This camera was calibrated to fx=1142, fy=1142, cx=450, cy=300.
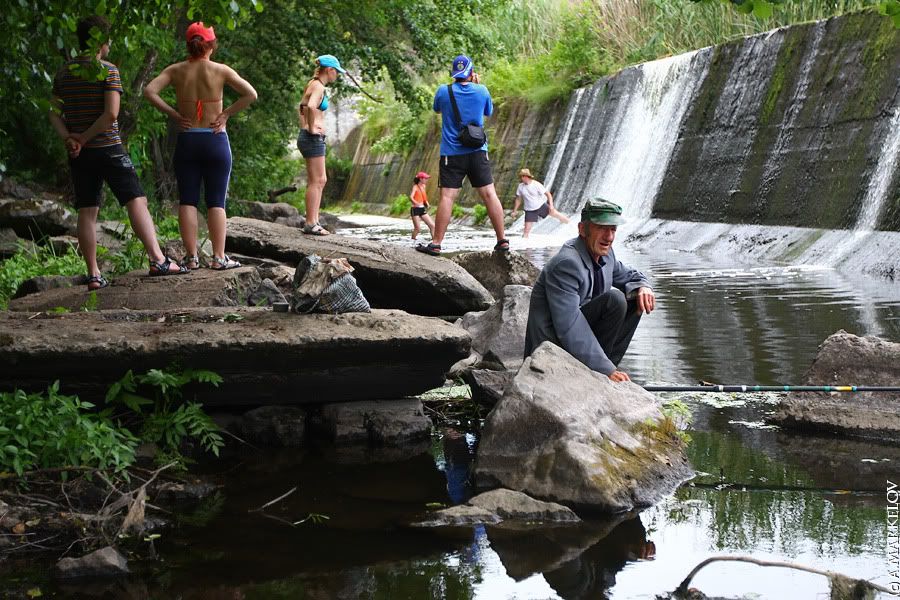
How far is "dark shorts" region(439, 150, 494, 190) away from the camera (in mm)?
10328

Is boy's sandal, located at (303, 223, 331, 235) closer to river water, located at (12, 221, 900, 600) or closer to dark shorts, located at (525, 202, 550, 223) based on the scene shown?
river water, located at (12, 221, 900, 600)

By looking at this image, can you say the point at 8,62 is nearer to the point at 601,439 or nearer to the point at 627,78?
the point at 601,439

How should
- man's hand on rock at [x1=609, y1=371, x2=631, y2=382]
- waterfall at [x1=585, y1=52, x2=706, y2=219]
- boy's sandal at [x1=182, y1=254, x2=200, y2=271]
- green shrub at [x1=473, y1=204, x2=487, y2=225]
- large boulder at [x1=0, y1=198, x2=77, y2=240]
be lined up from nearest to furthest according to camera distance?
man's hand on rock at [x1=609, y1=371, x2=631, y2=382]
boy's sandal at [x1=182, y1=254, x2=200, y2=271]
large boulder at [x1=0, y1=198, x2=77, y2=240]
waterfall at [x1=585, y1=52, x2=706, y2=219]
green shrub at [x1=473, y1=204, x2=487, y2=225]

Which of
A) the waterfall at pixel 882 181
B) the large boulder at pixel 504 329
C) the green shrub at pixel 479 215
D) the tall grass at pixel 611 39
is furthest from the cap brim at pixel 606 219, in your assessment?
the green shrub at pixel 479 215

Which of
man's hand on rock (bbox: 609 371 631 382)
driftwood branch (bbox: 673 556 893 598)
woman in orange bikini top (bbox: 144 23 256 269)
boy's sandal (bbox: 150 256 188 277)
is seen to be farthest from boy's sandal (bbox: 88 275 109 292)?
driftwood branch (bbox: 673 556 893 598)

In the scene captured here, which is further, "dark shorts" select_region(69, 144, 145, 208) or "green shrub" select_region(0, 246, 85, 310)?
"green shrub" select_region(0, 246, 85, 310)

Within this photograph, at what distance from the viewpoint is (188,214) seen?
27.5 ft

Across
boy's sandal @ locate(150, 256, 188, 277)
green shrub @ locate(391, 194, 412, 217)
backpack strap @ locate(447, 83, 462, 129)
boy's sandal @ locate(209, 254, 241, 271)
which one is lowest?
green shrub @ locate(391, 194, 412, 217)

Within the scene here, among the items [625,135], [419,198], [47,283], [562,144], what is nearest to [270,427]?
[47,283]

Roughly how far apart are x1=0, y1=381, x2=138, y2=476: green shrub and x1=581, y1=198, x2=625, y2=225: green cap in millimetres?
2564

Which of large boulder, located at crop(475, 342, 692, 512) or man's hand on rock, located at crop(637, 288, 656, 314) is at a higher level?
man's hand on rock, located at crop(637, 288, 656, 314)

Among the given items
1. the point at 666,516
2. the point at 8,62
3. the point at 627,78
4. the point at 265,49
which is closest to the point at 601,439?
the point at 666,516

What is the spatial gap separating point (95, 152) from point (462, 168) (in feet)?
11.7

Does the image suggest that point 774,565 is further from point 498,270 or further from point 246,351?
point 498,270
